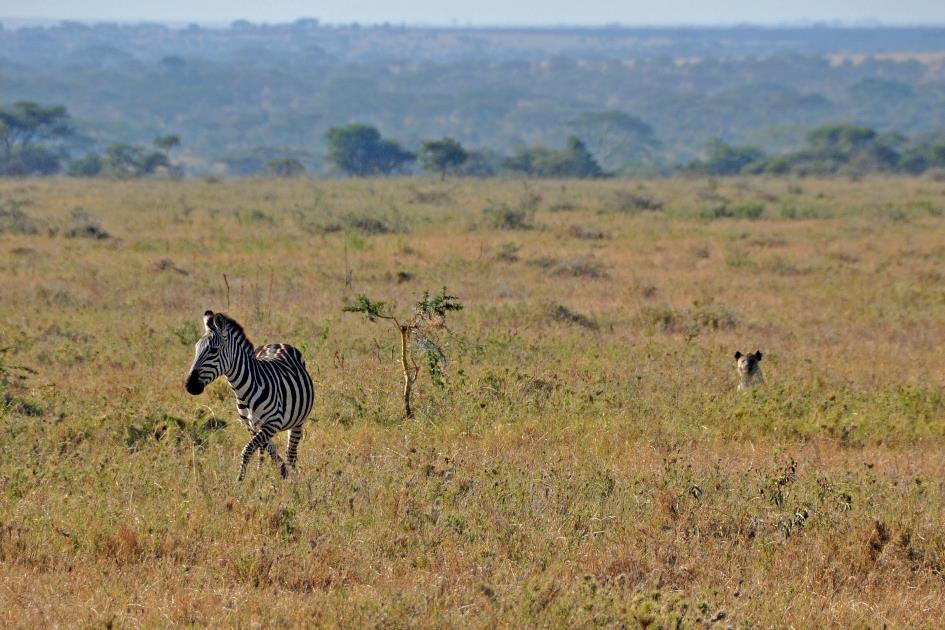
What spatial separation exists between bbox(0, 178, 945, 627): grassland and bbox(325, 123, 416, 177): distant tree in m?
46.8

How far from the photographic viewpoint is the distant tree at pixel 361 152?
6656 centimetres

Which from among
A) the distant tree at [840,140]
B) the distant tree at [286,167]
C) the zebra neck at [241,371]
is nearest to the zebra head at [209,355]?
the zebra neck at [241,371]

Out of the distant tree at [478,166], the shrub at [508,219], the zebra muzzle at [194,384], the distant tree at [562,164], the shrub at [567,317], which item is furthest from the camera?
the distant tree at [478,166]

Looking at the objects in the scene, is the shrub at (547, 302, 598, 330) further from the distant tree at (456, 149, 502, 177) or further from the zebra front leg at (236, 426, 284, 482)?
the distant tree at (456, 149, 502, 177)

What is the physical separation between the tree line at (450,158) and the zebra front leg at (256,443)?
4640 cm

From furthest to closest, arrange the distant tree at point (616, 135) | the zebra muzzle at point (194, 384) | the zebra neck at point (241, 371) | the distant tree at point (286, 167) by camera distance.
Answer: the distant tree at point (616, 135) → the distant tree at point (286, 167) → the zebra neck at point (241, 371) → the zebra muzzle at point (194, 384)

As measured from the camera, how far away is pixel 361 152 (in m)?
66.9

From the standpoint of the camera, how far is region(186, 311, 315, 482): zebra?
24.4ft

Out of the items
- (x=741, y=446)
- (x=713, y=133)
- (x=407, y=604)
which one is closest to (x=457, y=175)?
(x=741, y=446)

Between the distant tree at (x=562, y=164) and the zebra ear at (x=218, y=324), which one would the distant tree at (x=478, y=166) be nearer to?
the distant tree at (x=562, y=164)

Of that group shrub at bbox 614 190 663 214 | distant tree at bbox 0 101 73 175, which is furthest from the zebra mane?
distant tree at bbox 0 101 73 175

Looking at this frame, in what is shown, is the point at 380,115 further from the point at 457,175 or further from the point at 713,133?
the point at 457,175

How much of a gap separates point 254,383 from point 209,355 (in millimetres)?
512

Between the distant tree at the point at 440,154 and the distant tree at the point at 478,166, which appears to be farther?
the distant tree at the point at 478,166
